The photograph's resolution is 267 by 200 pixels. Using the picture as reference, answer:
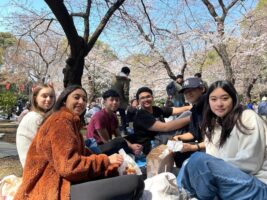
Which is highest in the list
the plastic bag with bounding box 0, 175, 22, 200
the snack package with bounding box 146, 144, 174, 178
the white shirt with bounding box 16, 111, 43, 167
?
the white shirt with bounding box 16, 111, 43, 167

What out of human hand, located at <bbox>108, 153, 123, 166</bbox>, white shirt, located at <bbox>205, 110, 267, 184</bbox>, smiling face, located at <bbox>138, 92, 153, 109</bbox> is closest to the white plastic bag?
human hand, located at <bbox>108, 153, 123, 166</bbox>

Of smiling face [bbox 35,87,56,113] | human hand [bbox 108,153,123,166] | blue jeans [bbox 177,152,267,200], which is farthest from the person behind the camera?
smiling face [bbox 35,87,56,113]

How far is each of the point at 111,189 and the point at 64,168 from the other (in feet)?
1.23

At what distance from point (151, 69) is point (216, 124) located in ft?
72.5

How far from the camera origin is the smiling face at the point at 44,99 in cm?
361

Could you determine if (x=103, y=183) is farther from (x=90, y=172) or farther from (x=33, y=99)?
(x=33, y=99)

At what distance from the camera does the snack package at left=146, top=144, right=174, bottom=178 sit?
3.30 m

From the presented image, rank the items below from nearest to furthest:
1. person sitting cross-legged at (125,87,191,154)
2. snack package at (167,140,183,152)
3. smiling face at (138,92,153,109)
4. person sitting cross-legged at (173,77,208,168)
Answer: snack package at (167,140,183,152) → person sitting cross-legged at (173,77,208,168) → person sitting cross-legged at (125,87,191,154) → smiling face at (138,92,153,109)

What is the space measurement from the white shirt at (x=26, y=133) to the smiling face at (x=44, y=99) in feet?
0.79

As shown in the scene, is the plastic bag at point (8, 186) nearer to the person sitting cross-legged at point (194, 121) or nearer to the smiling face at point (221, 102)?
the person sitting cross-legged at point (194, 121)

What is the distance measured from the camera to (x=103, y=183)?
91.6 inches

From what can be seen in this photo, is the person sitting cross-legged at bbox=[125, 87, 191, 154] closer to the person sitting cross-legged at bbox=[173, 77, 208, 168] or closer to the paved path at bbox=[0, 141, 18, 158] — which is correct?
the person sitting cross-legged at bbox=[173, 77, 208, 168]

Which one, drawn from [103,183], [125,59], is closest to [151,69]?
[125,59]

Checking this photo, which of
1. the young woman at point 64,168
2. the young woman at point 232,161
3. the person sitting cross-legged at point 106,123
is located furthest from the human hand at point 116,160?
the person sitting cross-legged at point 106,123
